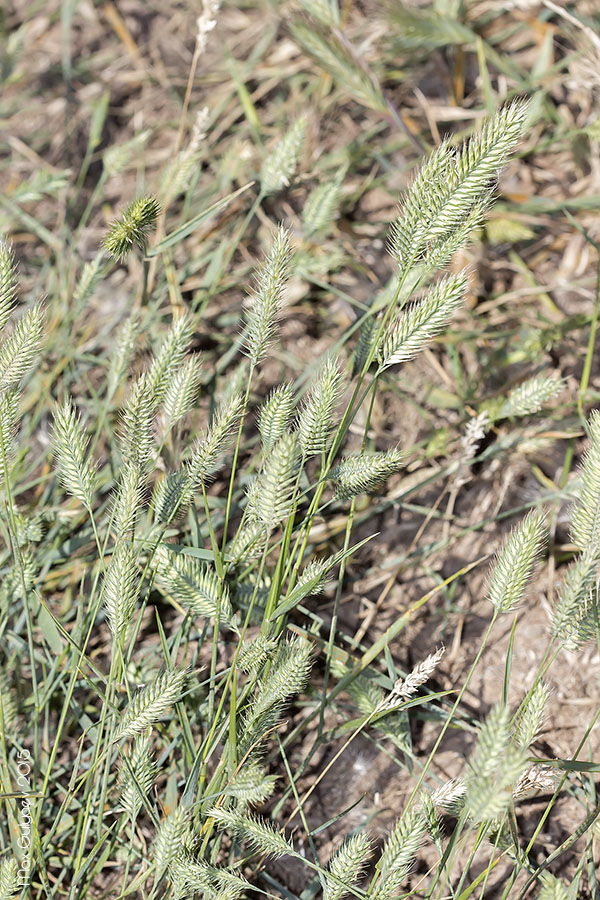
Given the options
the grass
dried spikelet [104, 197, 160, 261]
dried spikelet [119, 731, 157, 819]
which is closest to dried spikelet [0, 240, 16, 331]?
the grass

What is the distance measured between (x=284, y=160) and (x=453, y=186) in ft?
2.29

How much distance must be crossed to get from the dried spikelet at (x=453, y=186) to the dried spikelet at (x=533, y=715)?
66cm

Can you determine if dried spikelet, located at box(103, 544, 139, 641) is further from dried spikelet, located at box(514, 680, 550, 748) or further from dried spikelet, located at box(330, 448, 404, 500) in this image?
dried spikelet, located at box(514, 680, 550, 748)

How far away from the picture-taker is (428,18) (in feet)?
6.73

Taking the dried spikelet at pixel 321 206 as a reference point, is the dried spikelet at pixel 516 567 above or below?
below

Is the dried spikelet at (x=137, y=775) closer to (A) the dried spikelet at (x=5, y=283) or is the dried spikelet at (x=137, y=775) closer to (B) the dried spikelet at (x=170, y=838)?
(B) the dried spikelet at (x=170, y=838)

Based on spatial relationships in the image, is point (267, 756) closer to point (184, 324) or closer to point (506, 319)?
point (184, 324)

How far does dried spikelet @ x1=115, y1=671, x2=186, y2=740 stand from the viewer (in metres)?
1.16

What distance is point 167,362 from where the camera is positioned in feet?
4.33

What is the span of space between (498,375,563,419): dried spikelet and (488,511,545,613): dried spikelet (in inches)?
16.5

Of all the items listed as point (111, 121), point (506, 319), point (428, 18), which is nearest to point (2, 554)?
point (506, 319)

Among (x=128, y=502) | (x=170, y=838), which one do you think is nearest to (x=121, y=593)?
(x=128, y=502)

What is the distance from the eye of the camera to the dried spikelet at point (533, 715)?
1.10 meters

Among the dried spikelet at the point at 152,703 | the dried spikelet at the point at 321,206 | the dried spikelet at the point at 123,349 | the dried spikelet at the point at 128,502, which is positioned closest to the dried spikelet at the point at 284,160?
the dried spikelet at the point at 321,206
